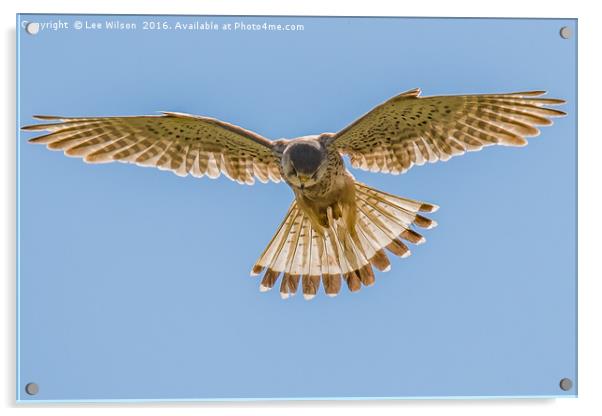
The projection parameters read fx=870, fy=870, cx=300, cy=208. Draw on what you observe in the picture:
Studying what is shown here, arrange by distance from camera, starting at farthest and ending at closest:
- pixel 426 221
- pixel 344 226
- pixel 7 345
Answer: pixel 344 226 < pixel 426 221 < pixel 7 345

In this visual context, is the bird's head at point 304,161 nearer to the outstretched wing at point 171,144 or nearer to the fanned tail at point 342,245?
the outstretched wing at point 171,144

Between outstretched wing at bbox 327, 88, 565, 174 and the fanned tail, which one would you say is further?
the fanned tail

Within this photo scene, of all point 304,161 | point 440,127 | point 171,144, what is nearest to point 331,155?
point 304,161

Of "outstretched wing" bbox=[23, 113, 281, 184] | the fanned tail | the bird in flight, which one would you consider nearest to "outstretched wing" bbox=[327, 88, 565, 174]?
the bird in flight

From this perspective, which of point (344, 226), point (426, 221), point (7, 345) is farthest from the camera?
point (344, 226)

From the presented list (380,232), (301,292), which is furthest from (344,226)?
(301,292)

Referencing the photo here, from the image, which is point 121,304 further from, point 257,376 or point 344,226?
point 344,226

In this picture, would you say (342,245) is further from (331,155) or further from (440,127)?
(440,127)

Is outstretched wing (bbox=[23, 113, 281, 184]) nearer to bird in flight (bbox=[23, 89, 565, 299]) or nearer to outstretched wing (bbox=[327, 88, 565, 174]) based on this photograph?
bird in flight (bbox=[23, 89, 565, 299])
